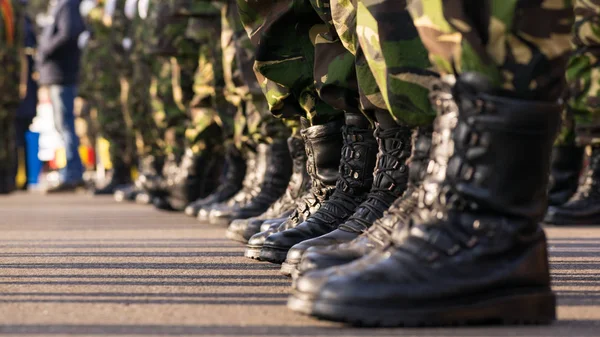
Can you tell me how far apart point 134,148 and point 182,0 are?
4.53 m

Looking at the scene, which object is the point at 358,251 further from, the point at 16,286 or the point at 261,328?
the point at 16,286

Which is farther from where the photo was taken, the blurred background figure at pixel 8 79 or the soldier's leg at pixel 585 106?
the blurred background figure at pixel 8 79

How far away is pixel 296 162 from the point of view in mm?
3596

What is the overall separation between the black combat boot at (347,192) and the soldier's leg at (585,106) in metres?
2.29

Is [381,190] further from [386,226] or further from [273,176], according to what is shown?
[273,176]

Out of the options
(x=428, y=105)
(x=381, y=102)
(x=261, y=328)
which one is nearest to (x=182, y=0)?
(x=381, y=102)

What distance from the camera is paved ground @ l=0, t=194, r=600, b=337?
1.71m

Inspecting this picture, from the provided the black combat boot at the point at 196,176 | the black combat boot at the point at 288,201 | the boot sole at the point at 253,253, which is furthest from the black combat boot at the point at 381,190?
the black combat boot at the point at 196,176

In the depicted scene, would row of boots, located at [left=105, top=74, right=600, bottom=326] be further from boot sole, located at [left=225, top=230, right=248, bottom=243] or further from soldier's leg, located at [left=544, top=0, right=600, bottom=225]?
soldier's leg, located at [left=544, top=0, right=600, bottom=225]

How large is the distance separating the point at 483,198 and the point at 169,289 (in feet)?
2.54

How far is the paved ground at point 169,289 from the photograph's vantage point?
1.71 meters

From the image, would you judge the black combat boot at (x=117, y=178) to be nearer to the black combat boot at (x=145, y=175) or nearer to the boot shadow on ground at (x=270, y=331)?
the black combat boot at (x=145, y=175)

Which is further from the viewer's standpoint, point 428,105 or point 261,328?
point 428,105

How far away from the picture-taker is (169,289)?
2.23 m
